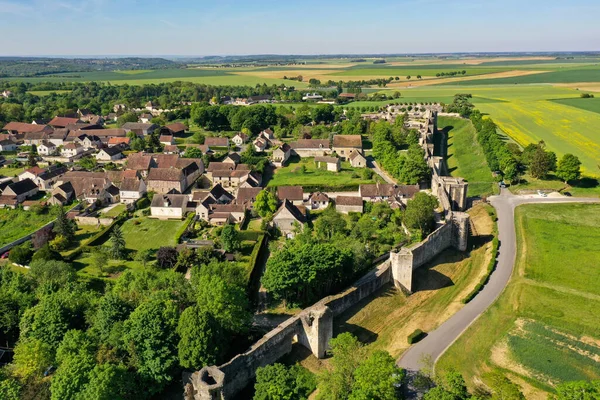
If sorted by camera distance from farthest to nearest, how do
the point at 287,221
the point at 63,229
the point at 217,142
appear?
the point at 217,142 → the point at 287,221 → the point at 63,229

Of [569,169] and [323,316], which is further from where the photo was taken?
[569,169]

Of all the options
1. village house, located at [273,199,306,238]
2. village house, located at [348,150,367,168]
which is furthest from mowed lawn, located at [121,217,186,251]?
village house, located at [348,150,367,168]

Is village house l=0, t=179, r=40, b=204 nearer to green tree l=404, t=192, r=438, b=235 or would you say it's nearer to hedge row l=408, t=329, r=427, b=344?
green tree l=404, t=192, r=438, b=235

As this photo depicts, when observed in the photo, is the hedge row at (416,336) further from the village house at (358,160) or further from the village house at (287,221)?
the village house at (358,160)

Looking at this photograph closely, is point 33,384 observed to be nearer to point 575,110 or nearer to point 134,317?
point 134,317

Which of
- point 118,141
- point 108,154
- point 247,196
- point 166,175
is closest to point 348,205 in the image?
point 247,196

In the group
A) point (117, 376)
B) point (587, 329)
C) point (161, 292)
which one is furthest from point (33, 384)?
point (587, 329)

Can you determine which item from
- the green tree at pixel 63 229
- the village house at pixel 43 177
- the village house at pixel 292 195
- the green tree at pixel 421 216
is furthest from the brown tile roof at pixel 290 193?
the village house at pixel 43 177

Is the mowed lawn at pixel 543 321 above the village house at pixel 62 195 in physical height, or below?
below

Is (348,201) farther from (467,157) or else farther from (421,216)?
(467,157)
